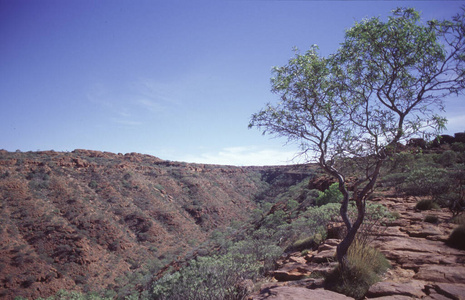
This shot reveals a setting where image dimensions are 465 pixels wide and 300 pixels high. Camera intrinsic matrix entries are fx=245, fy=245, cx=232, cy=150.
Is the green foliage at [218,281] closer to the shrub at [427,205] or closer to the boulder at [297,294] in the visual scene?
the boulder at [297,294]

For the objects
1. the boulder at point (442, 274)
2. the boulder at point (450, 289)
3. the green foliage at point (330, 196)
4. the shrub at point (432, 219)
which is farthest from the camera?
the green foliage at point (330, 196)

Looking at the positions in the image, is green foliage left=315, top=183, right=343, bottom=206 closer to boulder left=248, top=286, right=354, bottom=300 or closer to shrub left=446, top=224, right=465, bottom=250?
shrub left=446, top=224, right=465, bottom=250

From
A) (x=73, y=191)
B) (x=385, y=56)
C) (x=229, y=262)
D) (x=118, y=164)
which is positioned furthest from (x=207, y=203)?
(x=385, y=56)

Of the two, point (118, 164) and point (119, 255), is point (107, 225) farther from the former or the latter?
point (118, 164)

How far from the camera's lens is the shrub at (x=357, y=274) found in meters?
4.42

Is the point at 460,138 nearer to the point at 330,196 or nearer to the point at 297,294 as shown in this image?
the point at 330,196

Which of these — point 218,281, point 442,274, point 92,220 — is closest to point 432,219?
point 442,274

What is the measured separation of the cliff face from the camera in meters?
19.5

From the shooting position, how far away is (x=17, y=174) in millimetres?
27578

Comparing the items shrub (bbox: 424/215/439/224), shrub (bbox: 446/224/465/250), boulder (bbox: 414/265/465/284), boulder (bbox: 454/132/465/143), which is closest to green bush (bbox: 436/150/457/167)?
boulder (bbox: 454/132/465/143)

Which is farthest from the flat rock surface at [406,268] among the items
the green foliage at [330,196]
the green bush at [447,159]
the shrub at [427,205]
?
the green bush at [447,159]

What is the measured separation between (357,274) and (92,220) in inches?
1101

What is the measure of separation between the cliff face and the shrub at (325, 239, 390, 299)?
220 inches

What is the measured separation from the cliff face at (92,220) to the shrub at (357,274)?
5.59 m
